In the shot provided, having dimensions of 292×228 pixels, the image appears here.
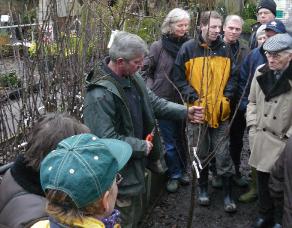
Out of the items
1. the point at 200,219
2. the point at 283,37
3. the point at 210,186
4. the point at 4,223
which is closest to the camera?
the point at 4,223

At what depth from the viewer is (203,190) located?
4516mm

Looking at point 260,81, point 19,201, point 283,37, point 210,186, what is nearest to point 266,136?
point 260,81

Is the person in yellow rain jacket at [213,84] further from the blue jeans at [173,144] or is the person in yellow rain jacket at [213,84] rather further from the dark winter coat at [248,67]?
the blue jeans at [173,144]

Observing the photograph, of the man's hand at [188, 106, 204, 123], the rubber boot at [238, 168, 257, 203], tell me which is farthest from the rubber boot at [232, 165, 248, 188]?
the man's hand at [188, 106, 204, 123]

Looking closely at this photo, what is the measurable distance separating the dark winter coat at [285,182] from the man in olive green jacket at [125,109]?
0.72 meters

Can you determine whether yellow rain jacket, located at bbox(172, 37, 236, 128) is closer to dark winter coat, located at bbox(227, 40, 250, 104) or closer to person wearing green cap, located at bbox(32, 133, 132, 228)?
dark winter coat, located at bbox(227, 40, 250, 104)

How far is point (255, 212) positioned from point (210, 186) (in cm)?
63

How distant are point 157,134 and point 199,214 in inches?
52.9

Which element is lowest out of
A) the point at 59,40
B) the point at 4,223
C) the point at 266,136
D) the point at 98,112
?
the point at 266,136

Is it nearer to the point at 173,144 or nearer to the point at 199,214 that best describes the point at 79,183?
the point at 199,214

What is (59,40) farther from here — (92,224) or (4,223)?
(92,224)

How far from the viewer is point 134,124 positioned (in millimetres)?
3135

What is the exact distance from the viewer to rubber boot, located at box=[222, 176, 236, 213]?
4.33 metres

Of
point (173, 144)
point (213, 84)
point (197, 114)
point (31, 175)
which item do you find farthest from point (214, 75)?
point (31, 175)
